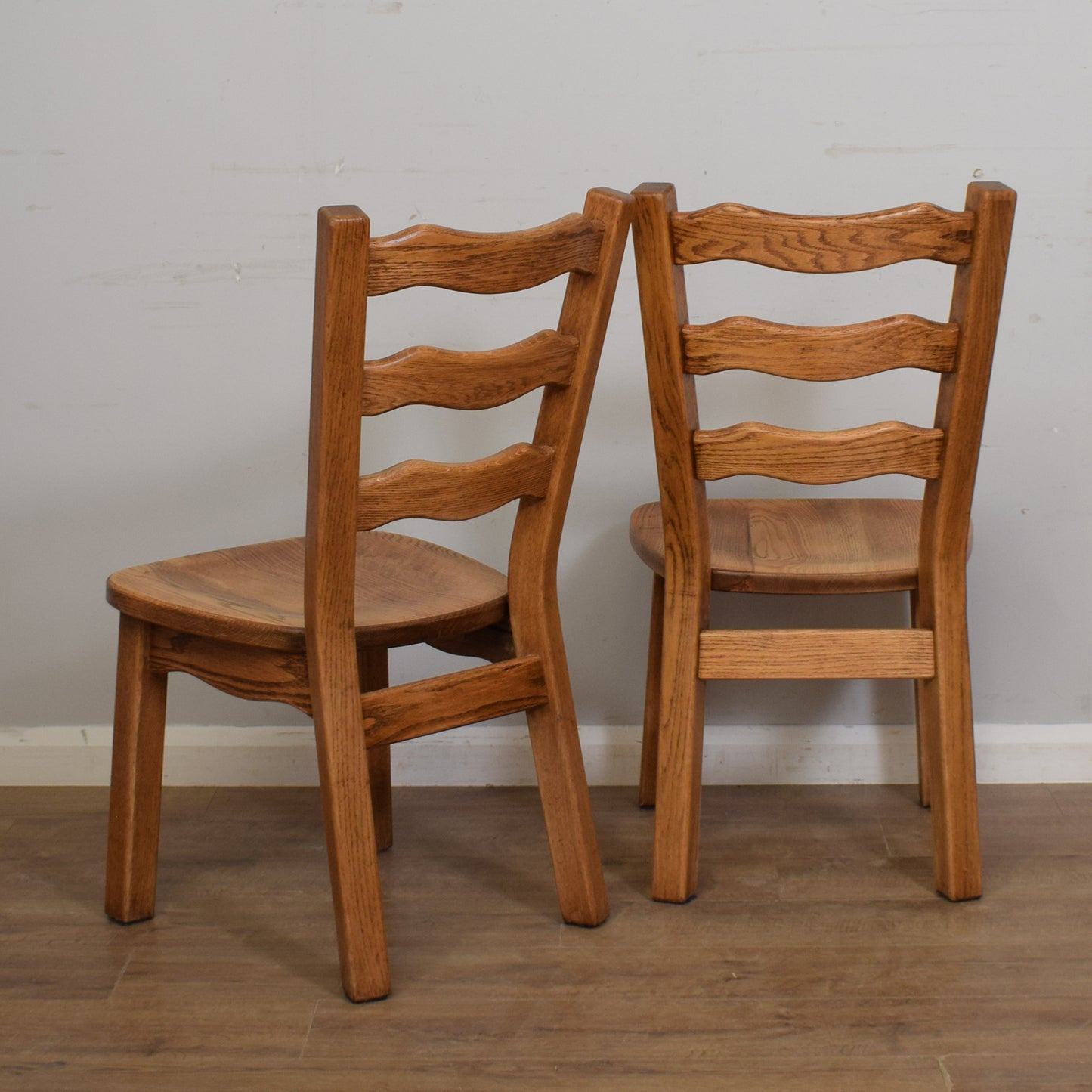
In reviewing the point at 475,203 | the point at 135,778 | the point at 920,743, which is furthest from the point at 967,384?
the point at 135,778

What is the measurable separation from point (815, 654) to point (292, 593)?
0.66 meters

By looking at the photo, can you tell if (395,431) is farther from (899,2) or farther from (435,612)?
(899,2)

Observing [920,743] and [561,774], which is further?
[920,743]

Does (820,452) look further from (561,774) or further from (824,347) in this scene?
(561,774)

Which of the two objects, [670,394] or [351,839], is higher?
[670,394]

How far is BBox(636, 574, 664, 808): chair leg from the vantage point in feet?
6.63

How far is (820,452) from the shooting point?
1.60m

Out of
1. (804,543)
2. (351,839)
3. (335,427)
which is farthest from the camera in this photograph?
(804,543)

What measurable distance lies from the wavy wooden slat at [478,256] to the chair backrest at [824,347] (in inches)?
4.4

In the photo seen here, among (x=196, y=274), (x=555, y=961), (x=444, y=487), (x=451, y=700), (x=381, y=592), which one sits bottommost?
(x=555, y=961)

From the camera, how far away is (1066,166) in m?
1.99

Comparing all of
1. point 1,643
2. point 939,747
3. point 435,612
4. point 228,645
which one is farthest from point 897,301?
point 1,643

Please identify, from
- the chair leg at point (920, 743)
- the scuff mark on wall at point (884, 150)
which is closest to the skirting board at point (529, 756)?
the chair leg at point (920, 743)

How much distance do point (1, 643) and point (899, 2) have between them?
1.73 meters
